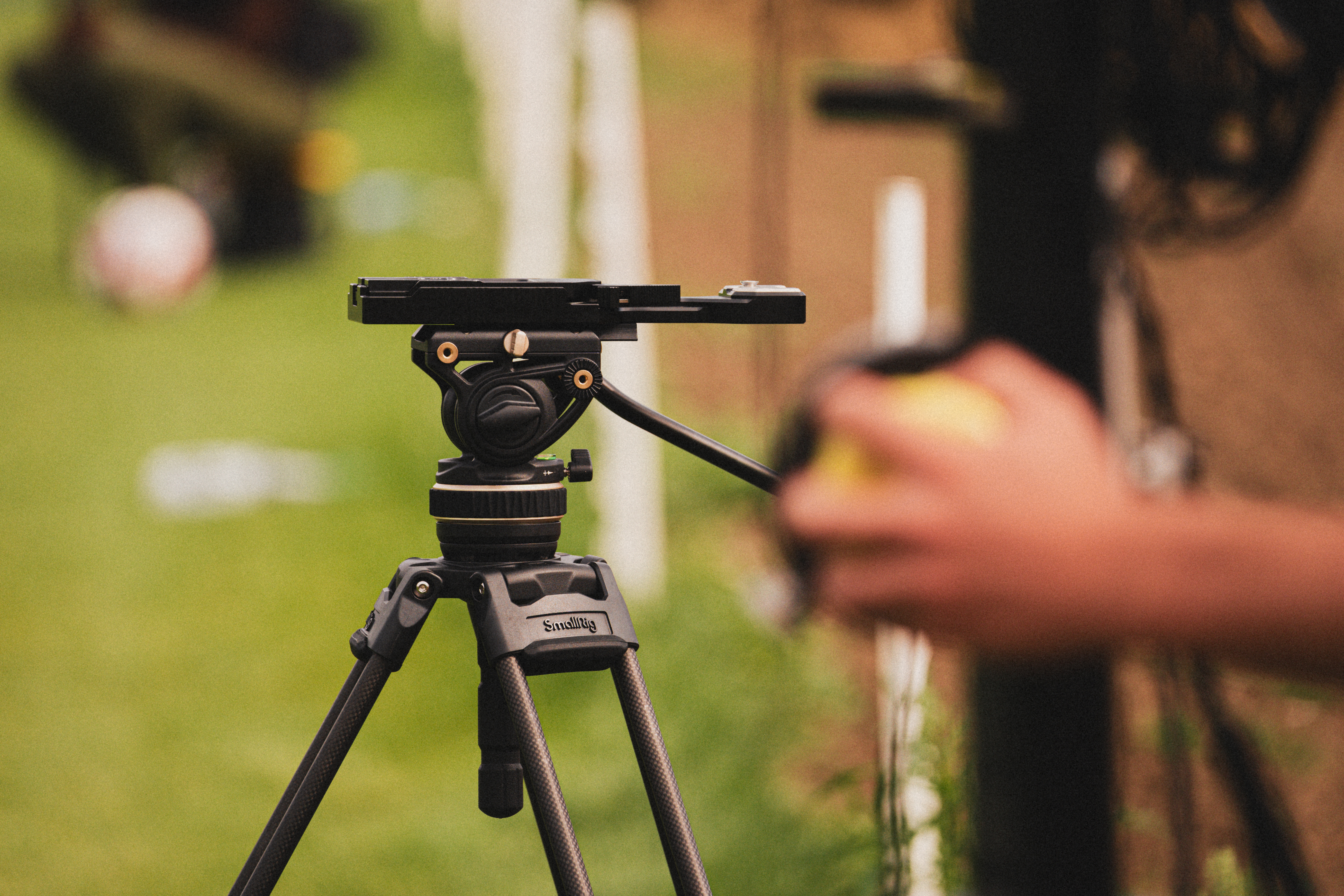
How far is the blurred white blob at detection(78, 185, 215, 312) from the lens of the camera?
628 centimetres

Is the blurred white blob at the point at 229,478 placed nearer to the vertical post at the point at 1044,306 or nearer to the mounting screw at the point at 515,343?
the vertical post at the point at 1044,306

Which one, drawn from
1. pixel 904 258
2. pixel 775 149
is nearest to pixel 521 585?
pixel 775 149

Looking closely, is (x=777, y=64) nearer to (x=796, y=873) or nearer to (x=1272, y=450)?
(x=796, y=873)

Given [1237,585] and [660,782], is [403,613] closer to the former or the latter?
[660,782]

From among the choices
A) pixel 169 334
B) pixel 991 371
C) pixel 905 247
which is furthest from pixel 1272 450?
pixel 169 334

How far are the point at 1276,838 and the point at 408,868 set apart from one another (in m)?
1.70

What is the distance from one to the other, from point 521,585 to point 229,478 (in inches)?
165

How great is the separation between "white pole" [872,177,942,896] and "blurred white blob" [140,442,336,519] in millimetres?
2635

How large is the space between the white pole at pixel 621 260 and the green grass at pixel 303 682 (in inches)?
7.4

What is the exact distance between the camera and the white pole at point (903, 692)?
4.57ft

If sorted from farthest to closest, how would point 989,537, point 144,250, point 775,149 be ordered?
point 144,250, point 775,149, point 989,537

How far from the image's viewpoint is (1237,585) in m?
0.70

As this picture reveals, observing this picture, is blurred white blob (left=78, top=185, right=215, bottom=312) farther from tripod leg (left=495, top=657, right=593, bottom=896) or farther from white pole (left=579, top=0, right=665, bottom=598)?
tripod leg (left=495, top=657, right=593, bottom=896)

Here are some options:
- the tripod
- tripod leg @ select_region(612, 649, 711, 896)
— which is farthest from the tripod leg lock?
tripod leg @ select_region(612, 649, 711, 896)
